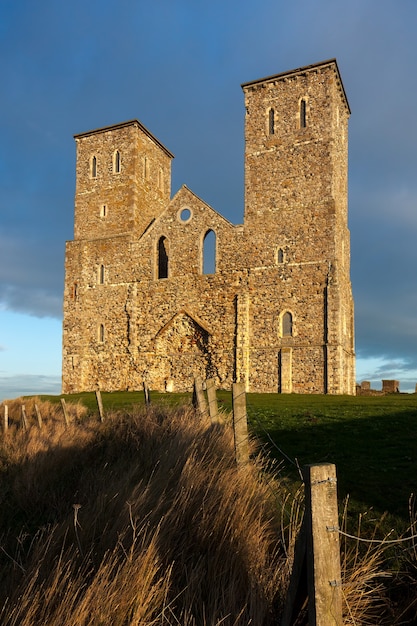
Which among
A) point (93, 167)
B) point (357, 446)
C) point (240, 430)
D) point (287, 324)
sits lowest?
point (357, 446)

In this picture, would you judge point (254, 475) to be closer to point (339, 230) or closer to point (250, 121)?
point (339, 230)

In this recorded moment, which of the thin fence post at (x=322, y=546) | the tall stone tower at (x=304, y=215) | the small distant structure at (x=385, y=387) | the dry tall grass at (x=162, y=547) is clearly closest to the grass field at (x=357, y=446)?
the dry tall grass at (x=162, y=547)

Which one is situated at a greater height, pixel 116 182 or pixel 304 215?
pixel 116 182

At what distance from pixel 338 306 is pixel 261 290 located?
Answer: 160 inches

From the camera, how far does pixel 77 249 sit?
32.2 metres

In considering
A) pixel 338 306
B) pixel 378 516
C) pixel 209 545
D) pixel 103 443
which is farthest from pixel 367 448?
pixel 338 306

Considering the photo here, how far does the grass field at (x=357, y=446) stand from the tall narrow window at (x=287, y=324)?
8.82m

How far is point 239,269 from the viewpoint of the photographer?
90.3 feet

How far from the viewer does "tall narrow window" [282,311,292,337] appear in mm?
25936

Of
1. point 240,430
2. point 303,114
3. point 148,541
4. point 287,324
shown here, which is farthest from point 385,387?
point 148,541

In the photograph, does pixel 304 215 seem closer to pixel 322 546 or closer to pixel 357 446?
pixel 357 446

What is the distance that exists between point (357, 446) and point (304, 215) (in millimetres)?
18283

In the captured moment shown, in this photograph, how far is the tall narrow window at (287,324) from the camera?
1021 inches

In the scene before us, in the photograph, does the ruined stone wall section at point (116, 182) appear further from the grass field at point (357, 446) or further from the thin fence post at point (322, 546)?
the thin fence post at point (322, 546)
